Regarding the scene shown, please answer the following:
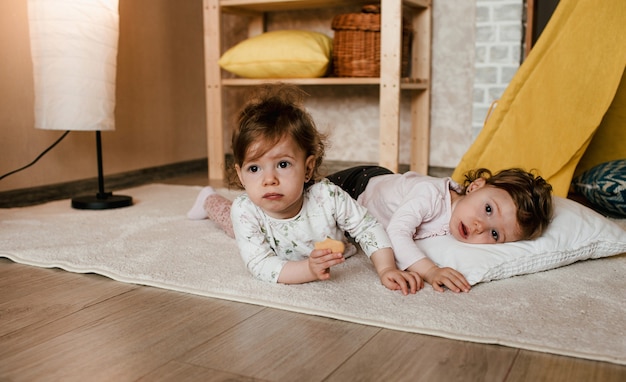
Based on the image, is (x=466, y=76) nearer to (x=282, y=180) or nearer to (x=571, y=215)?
(x=571, y=215)

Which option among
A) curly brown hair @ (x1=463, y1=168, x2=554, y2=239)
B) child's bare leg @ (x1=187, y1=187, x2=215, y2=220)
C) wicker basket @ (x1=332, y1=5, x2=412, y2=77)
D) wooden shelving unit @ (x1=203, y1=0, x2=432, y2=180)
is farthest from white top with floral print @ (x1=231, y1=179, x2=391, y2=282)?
wicker basket @ (x1=332, y1=5, x2=412, y2=77)

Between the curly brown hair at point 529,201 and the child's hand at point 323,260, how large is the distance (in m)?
0.41

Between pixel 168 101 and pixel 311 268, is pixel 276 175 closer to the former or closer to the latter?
pixel 311 268

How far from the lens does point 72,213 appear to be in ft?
5.99

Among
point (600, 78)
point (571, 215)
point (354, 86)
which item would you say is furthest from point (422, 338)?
point (354, 86)

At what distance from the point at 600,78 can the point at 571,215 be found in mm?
663

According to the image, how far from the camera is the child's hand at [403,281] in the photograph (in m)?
1.06

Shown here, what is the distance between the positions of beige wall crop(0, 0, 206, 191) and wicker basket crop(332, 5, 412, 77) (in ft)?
2.71

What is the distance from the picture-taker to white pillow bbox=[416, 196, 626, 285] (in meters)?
1.14

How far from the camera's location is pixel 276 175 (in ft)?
3.59

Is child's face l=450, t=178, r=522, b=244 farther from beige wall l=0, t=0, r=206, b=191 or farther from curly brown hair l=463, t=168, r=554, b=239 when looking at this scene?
beige wall l=0, t=0, r=206, b=191

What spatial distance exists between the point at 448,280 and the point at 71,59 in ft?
4.23

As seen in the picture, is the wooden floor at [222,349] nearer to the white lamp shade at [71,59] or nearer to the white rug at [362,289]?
the white rug at [362,289]

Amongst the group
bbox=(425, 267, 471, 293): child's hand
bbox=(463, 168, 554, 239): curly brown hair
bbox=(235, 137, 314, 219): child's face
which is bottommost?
bbox=(425, 267, 471, 293): child's hand
